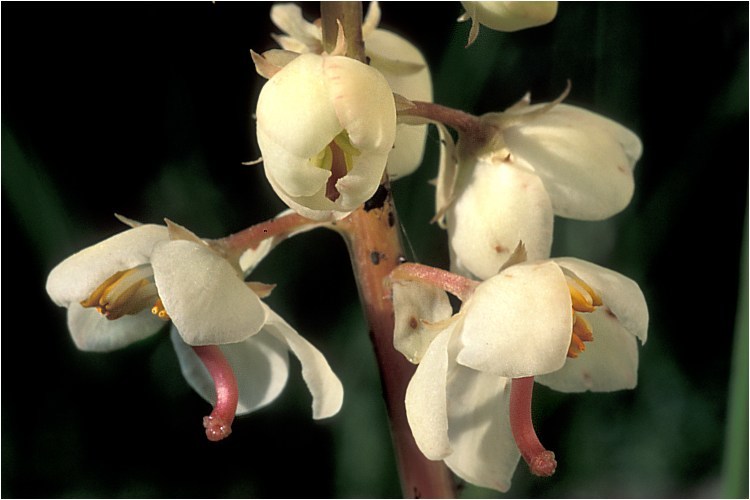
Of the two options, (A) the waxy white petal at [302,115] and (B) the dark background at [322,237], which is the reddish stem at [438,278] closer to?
(A) the waxy white petal at [302,115]

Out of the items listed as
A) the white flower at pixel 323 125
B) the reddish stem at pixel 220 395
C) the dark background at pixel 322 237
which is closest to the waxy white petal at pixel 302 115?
the white flower at pixel 323 125

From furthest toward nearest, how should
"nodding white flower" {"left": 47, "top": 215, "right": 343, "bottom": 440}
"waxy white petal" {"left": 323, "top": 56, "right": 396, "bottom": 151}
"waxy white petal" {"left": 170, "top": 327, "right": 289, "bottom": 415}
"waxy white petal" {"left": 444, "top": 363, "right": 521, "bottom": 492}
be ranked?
"waxy white petal" {"left": 170, "top": 327, "right": 289, "bottom": 415}, "waxy white petal" {"left": 444, "top": 363, "right": 521, "bottom": 492}, "nodding white flower" {"left": 47, "top": 215, "right": 343, "bottom": 440}, "waxy white petal" {"left": 323, "top": 56, "right": 396, "bottom": 151}

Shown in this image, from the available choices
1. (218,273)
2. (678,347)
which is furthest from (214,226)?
(678,347)

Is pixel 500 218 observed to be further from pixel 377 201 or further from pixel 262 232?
pixel 262 232

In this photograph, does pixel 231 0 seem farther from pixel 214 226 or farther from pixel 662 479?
pixel 662 479

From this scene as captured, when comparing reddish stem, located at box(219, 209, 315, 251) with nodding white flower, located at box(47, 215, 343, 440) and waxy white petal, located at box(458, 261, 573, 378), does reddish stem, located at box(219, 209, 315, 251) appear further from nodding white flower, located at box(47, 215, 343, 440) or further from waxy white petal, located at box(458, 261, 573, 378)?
waxy white petal, located at box(458, 261, 573, 378)

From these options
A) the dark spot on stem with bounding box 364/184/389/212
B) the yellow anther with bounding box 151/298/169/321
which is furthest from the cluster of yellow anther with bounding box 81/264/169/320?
the dark spot on stem with bounding box 364/184/389/212
